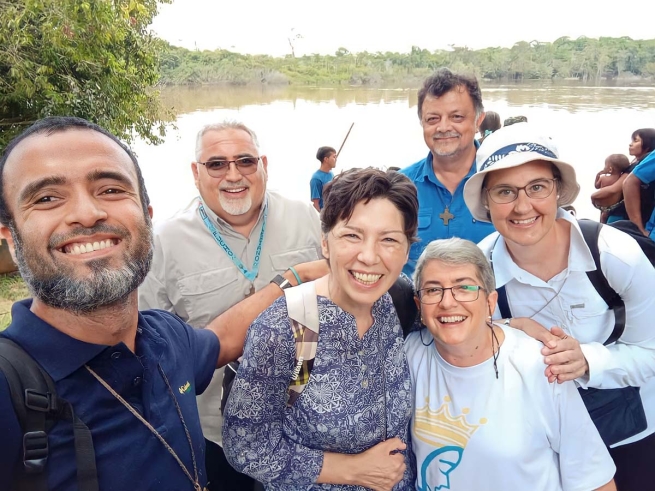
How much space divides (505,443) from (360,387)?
521mm

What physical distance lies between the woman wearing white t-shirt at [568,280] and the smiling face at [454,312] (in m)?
0.20

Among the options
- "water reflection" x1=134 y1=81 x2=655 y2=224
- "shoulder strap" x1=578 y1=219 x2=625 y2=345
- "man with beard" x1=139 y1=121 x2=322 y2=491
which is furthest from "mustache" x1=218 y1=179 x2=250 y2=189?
"water reflection" x1=134 y1=81 x2=655 y2=224

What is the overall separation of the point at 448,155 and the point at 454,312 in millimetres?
1272

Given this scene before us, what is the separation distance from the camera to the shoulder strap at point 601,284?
1548 mm

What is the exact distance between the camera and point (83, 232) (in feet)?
3.47

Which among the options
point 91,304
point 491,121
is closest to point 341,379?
point 91,304

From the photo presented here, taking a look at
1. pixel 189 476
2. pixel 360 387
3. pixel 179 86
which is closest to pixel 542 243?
pixel 360 387

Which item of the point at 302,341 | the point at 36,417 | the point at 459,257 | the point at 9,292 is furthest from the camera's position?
the point at 9,292

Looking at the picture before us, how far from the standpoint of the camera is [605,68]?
35062 mm

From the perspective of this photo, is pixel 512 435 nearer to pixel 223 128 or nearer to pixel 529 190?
pixel 529 190

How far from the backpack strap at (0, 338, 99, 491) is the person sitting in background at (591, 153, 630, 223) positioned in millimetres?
5174

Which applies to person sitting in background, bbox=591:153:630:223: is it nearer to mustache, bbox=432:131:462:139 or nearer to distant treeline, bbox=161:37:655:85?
mustache, bbox=432:131:462:139

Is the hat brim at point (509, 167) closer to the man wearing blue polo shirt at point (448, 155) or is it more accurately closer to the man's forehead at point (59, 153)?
the man wearing blue polo shirt at point (448, 155)

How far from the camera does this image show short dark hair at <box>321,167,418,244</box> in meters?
1.36
